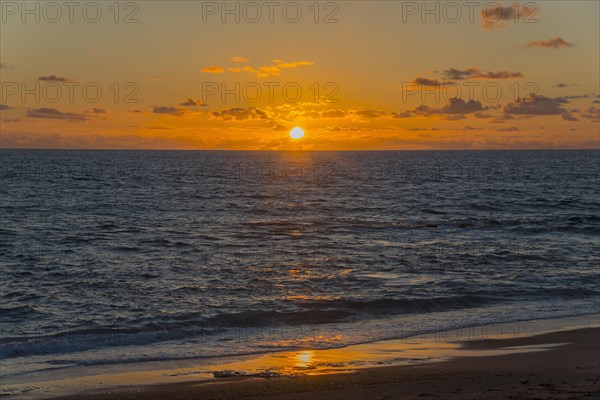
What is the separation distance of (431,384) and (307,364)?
2.83 m

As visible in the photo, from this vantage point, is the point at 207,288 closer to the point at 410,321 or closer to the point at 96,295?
the point at 96,295

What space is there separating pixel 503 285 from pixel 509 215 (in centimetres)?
2717

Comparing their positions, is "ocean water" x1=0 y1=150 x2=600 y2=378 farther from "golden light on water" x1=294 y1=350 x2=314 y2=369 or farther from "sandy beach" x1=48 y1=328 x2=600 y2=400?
"sandy beach" x1=48 y1=328 x2=600 y2=400

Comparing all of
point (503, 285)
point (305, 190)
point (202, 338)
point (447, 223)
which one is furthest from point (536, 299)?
point (305, 190)

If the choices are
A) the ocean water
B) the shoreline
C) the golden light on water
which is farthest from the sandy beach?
the ocean water

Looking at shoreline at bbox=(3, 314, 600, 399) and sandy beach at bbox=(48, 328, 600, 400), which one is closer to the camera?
sandy beach at bbox=(48, 328, 600, 400)

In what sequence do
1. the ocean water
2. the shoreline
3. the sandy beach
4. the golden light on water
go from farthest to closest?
the ocean water
the golden light on water
the shoreline
the sandy beach

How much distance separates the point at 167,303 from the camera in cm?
2139

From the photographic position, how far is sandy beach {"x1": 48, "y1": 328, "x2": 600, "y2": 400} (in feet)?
40.6

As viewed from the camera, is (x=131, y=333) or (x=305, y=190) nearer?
(x=131, y=333)

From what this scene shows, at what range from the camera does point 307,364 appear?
15.0 m

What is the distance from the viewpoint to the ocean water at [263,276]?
59.3 ft

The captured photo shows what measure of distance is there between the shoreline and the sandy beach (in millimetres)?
77

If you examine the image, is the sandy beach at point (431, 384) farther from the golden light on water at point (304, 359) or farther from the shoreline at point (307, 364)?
the golden light on water at point (304, 359)
